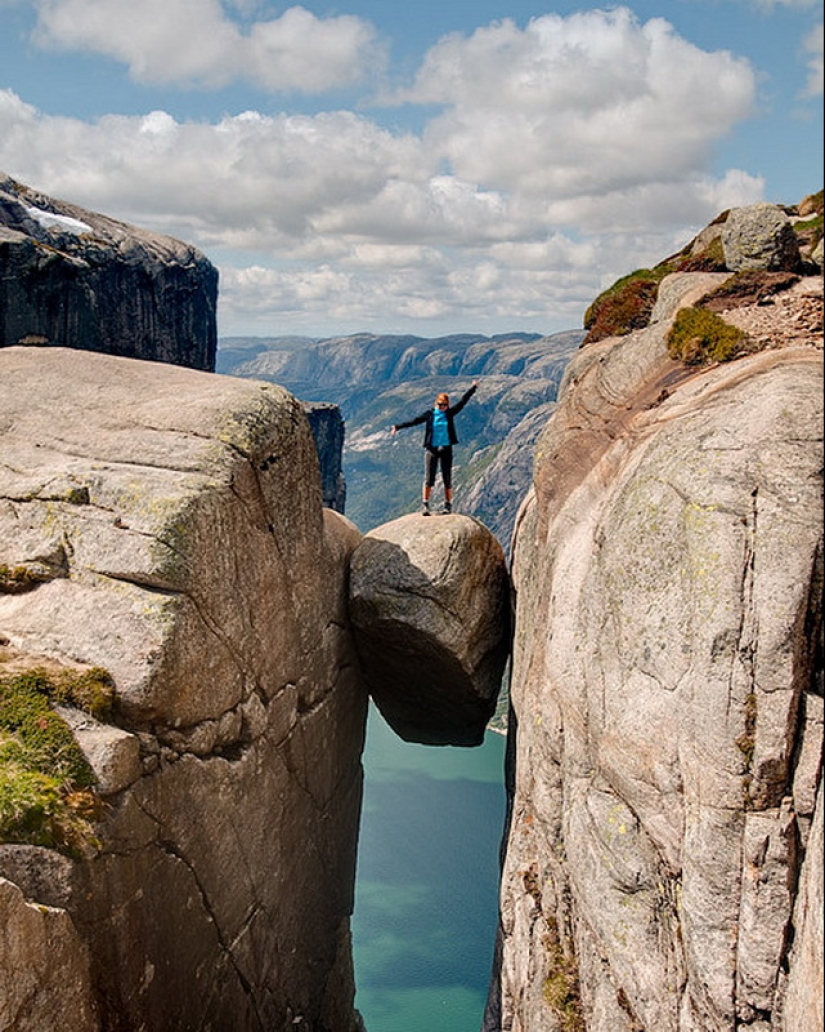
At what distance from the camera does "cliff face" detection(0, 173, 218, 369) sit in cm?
9794

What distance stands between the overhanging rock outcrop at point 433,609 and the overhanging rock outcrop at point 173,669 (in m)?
1.27

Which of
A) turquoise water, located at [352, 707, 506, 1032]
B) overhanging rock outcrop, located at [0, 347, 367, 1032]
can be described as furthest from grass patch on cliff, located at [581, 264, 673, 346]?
turquoise water, located at [352, 707, 506, 1032]

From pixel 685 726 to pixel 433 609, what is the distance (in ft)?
32.5

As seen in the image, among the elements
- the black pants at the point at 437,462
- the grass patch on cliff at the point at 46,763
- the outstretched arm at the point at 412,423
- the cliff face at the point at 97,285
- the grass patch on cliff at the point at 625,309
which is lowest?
the grass patch on cliff at the point at 46,763

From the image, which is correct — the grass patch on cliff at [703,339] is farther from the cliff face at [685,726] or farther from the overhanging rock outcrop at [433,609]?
the overhanging rock outcrop at [433,609]

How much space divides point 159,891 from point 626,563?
31.9ft

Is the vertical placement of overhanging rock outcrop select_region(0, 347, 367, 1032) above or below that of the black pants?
below

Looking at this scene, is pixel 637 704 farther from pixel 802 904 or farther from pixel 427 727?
pixel 427 727

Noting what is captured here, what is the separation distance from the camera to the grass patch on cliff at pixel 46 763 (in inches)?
500

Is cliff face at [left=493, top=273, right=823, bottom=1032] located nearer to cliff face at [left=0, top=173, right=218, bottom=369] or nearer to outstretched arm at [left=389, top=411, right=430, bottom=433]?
outstretched arm at [left=389, top=411, right=430, bottom=433]

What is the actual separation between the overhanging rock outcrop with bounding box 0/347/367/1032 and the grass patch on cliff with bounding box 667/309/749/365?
8.52 metres

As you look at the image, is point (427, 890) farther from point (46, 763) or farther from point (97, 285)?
point (97, 285)

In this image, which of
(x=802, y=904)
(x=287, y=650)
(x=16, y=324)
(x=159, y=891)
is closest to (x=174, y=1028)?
(x=159, y=891)

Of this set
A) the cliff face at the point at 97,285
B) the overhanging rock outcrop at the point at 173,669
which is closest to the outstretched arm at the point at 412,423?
the overhanging rock outcrop at the point at 173,669
